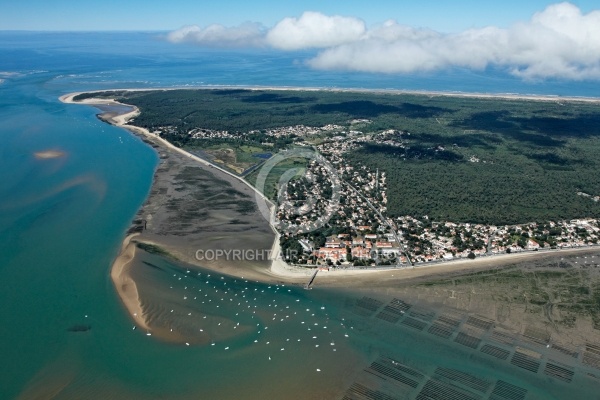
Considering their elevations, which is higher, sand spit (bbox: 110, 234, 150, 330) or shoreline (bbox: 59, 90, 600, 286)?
shoreline (bbox: 59, 90, 600, 286)

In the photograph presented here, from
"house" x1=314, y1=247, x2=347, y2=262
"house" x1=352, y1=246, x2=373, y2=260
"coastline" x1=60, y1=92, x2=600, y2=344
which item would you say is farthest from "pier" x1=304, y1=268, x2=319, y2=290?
"house" x1=352, y1=246, x2=373, y2=260

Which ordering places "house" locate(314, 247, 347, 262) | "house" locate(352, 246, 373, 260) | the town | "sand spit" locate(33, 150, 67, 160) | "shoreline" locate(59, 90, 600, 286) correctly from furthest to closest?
1. "sand spit" locate(33, 150, 67, 160)
2. the town
3. "house" locate(352, 246, 373, 260)
4. "house" locate(314, 247, 347, 262)
5. "shoreline" locate(59, 90, 600, 286)

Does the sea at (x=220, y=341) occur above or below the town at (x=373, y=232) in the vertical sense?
below

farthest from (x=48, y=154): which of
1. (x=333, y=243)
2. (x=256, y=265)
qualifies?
(x=333, y=243)

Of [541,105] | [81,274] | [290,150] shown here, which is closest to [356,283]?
[81,274]

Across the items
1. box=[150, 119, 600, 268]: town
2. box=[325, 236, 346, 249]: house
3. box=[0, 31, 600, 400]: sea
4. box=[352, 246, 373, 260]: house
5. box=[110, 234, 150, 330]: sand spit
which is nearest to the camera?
box=[0, 31, 600, 400]: sea

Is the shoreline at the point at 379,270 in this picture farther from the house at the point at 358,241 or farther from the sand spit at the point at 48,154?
the sand spit at the point at 48,154

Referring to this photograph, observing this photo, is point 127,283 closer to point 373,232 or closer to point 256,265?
point 256,265

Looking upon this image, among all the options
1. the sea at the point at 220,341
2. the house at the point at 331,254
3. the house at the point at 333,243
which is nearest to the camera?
the sea at the point at 220,341

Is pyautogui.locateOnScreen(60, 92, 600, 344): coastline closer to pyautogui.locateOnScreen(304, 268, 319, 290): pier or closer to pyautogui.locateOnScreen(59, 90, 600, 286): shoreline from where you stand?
pyautogui.locateOnScreen(59, 90, 600, 286): shoreline

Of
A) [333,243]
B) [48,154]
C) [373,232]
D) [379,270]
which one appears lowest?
[379,270]

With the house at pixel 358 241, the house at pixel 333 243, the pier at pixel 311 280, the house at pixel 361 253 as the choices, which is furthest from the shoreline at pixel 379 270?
the house at pixel 358 241
